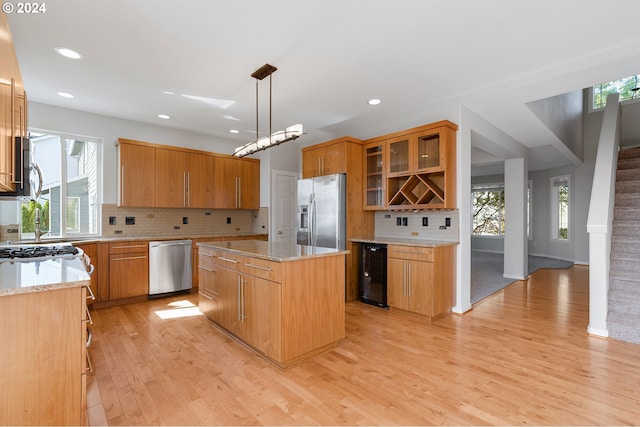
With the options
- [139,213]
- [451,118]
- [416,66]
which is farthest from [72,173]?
[451,118]

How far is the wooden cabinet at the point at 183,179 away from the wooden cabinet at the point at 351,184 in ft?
Answer: 6.80

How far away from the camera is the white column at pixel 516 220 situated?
5.93m

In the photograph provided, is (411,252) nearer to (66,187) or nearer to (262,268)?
(262,268)

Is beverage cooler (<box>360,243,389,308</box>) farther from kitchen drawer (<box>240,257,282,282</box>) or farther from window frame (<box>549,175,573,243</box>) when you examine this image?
window frame (<box>549,175,573,243</box>)

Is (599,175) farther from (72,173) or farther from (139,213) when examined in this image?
(72,173)

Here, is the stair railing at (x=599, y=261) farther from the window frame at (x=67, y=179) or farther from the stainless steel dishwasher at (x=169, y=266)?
the window frame at (x=67, y=179)

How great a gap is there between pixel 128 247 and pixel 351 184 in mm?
3276

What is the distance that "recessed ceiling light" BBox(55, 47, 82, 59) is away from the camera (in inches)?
111

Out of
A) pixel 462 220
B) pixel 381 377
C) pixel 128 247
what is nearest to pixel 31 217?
pixel 128 247

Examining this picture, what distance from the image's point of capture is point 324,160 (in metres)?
4.79

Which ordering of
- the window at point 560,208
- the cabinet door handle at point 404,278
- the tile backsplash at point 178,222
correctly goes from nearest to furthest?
the cabinet door handle at point 404,278 → the tile backsplash at point 178,222 → the window at point 560,208

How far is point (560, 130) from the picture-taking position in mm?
5543

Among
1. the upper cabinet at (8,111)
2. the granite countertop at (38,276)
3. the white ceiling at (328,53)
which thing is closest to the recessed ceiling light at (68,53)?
the white ceiling at (328,53)

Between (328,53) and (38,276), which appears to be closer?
(38,276)
